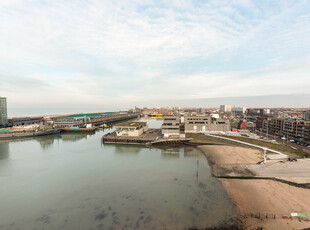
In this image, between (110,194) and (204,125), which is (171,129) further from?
(110,194)

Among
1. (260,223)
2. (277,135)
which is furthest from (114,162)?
(277,135)

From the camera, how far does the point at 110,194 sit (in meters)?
22.0

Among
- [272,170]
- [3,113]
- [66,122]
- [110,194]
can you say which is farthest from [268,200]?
[3,113]

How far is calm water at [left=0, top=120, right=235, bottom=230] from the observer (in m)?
16.8

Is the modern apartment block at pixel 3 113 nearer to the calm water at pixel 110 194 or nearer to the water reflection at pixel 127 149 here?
the calm water at pixel 110 194

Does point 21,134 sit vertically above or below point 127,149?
above

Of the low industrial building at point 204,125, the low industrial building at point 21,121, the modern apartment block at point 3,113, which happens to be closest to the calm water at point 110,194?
the low industrial building at point 204,125

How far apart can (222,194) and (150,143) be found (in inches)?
1229

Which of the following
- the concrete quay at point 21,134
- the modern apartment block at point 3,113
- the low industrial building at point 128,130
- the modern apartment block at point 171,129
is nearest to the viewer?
the modern apartment block at point 171,129

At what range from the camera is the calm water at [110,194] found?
16797mm

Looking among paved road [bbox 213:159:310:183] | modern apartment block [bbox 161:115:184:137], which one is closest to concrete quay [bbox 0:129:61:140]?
modern apartment block [bbox 161:115:184:137]

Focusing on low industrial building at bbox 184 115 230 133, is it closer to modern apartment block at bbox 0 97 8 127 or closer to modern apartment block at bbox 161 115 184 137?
modern apartment block at bbox 161 115 184 137

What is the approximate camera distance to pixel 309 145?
1638 inches

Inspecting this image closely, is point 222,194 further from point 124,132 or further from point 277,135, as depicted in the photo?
point 277,135
